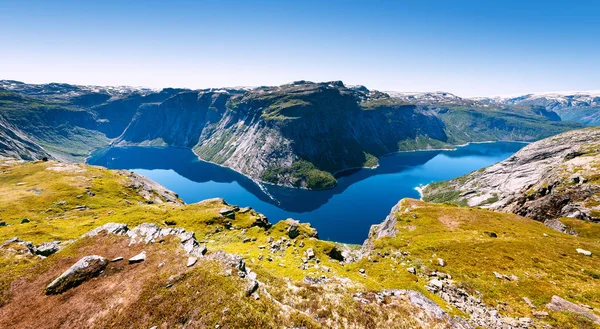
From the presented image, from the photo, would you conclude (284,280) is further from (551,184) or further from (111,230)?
(551,184)

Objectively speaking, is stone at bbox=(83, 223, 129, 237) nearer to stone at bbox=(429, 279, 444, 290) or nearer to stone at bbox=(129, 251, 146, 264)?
stone at bbox=(129, 251, 146, 264)

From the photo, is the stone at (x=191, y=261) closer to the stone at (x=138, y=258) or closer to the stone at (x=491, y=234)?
the stone at (x=138, y=258)

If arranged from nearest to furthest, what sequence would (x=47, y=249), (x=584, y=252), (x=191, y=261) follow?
(x=191, y=261)
(x=47, y=249)
(x=584, y=252)

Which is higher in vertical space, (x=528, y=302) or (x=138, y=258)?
(x=138, y=258)

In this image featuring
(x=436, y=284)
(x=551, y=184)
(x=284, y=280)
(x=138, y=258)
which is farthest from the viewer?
(x=551, y=184)

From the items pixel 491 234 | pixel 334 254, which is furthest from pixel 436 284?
pixel 491 234

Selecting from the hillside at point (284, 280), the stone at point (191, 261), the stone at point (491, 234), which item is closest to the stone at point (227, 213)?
the hillside at point (284, 280)
